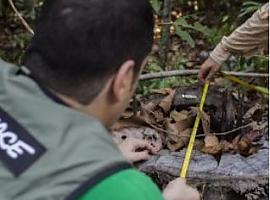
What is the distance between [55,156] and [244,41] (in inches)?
63.0

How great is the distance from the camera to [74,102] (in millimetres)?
1329

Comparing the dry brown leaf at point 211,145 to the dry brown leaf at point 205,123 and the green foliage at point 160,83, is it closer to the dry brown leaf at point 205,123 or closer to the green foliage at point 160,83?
the dry brown leaf at point 205,123

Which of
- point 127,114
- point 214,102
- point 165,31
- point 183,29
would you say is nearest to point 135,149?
point 127,114

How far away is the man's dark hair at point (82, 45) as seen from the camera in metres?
1.31

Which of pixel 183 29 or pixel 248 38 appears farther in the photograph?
pixel 183 29

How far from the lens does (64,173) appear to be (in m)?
1.19

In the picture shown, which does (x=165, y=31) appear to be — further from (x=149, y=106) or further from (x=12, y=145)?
(x=12, y=145)

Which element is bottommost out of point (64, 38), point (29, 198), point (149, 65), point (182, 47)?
point (182, 47)

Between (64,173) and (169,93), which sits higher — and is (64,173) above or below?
above

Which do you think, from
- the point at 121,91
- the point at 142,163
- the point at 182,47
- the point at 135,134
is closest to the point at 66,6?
the point at 121,91

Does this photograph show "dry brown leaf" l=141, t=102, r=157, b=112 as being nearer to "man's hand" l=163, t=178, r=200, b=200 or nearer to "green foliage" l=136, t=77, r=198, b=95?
"green foliage" l=136, t=77, r=198, b=95

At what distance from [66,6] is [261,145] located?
1.54m

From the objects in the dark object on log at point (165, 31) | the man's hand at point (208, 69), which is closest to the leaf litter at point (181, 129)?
the man's hand at point (208, 69)

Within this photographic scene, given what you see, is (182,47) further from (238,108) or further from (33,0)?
(238,108)
